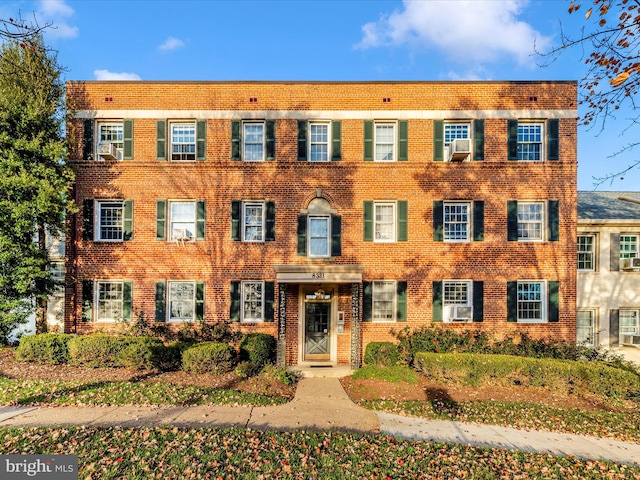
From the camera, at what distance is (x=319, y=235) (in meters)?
12.4

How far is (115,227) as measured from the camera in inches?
491

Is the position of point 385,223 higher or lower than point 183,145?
lower

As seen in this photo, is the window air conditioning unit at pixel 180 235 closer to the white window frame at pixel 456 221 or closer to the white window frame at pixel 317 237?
the white window frame at pixel 317 237

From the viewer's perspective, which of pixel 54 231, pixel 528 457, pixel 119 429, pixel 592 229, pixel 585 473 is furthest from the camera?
pixel 592 229

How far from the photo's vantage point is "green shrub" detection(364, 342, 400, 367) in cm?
1120

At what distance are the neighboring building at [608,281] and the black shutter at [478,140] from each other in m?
4.75

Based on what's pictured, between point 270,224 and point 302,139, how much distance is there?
338cm

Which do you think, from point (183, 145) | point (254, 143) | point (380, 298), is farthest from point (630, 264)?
point (183, 145)

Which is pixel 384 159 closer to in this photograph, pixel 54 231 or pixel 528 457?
pixel 528 457

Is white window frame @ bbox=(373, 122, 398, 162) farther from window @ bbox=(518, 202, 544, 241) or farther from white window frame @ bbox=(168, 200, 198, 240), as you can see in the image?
white window frame @ bbox=(168, 200, 198, 240)

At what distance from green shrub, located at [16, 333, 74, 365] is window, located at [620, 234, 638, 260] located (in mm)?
20623

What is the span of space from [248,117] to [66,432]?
10535 millimetres

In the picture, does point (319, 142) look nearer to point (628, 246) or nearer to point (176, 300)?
point (176, 300)

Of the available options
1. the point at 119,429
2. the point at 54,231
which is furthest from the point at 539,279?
the point at 54,231
